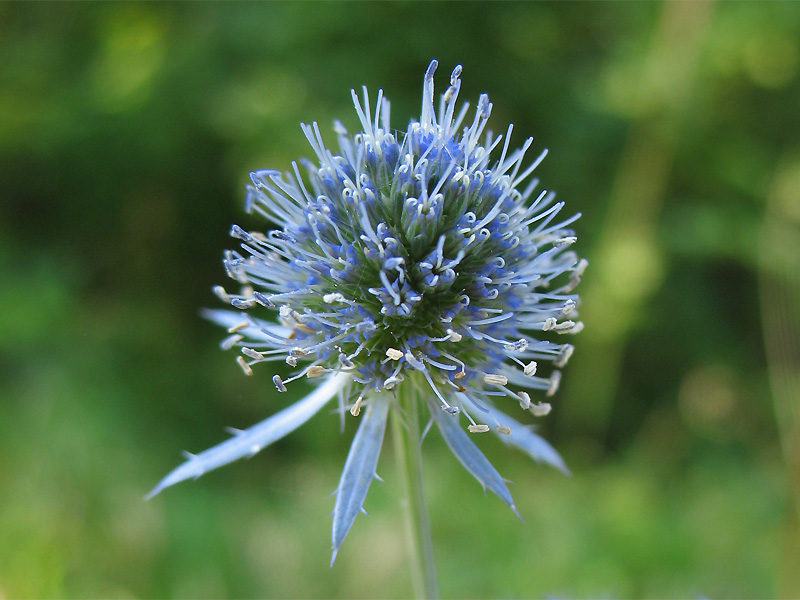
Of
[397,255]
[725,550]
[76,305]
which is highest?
[76,305]

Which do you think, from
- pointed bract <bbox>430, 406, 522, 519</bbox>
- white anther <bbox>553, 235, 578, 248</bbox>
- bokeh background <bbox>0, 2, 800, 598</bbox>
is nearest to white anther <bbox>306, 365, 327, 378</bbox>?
pointed bract <bbox>430, 406, 522, 519</bbox>

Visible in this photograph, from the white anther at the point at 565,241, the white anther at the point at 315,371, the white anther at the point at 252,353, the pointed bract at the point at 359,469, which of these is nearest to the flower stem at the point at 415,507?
the pointed bract at the point at 359,469

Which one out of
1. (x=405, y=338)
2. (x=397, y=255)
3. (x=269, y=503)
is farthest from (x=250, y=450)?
(x=269, y=503)

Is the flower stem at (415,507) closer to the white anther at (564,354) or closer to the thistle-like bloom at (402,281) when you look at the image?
the thistle-like bloom at (402,281)

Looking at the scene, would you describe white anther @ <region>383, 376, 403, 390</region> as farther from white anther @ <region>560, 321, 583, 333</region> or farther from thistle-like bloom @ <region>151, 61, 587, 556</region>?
white anther @ <region>560, 321, 583, 333</region>

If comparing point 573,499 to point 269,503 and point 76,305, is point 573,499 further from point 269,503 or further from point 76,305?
point 76,305

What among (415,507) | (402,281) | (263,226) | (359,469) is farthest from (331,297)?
(263,226)
